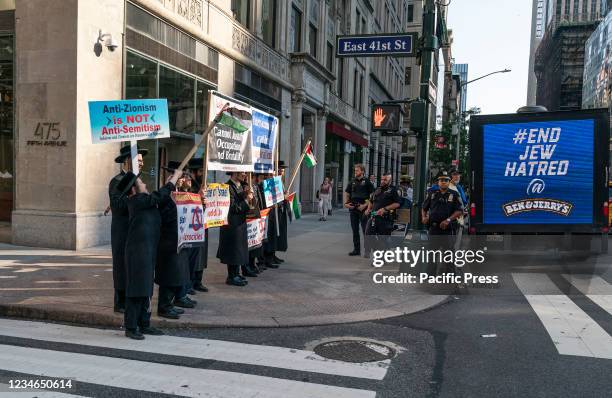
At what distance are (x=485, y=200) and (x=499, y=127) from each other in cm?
147

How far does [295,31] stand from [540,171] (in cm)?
1385

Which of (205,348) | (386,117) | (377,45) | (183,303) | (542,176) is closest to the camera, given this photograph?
(205,348)

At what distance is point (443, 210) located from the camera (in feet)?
29.2

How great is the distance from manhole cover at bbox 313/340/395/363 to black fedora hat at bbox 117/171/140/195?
2.34 metres

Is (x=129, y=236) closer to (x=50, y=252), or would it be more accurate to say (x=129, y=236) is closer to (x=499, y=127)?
(x=50, y=252)

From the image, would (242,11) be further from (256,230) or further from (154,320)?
(154,320)

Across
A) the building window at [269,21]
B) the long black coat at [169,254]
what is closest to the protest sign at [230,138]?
the long black coat at [169,254]

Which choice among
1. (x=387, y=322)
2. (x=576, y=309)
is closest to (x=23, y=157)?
(x=387, y=322)

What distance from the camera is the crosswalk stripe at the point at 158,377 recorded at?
4.07 meters

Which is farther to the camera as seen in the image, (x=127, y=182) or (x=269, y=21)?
(x=269, y=21)

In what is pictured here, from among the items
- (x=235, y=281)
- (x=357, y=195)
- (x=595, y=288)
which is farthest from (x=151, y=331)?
(x=595, y=288)

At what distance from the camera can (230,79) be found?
1598cm

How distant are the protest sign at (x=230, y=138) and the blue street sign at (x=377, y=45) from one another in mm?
3125

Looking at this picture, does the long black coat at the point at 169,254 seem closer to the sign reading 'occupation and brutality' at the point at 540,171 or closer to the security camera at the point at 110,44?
the security camera at the point at 110,44
